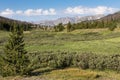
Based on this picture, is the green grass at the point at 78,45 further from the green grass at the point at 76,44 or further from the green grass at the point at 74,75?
the green grass at the point at 74,75

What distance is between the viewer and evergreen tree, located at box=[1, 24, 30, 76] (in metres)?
26.7

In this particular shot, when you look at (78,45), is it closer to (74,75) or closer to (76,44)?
(76,44)

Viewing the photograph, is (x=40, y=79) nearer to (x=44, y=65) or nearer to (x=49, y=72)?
(x=49, y=72)

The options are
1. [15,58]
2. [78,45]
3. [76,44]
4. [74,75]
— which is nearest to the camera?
[74,75]

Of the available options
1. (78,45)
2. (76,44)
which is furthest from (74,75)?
(76,44)

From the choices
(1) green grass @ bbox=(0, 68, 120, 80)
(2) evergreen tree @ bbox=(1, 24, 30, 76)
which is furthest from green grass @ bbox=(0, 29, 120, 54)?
(2) evergreen tree @ bbox=(1, 24, 30, 76)

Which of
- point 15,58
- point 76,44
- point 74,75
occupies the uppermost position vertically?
point 15,58

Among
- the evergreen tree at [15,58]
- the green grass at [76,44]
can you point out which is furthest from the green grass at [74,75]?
the green grass at [76,44]

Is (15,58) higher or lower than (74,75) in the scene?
higher

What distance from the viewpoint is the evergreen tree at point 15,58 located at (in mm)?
26688

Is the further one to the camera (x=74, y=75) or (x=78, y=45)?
(x=78, y=45)

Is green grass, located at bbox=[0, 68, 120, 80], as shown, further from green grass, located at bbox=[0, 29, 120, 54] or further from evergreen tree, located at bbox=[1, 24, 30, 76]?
green grass, located at bbox=[0, 29, 120, 54]

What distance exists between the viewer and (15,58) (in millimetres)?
27109

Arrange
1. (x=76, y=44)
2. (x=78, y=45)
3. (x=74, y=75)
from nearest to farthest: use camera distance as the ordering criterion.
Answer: (x=74, y=75)
(x=78, y=45)
(x=76, y=44)
